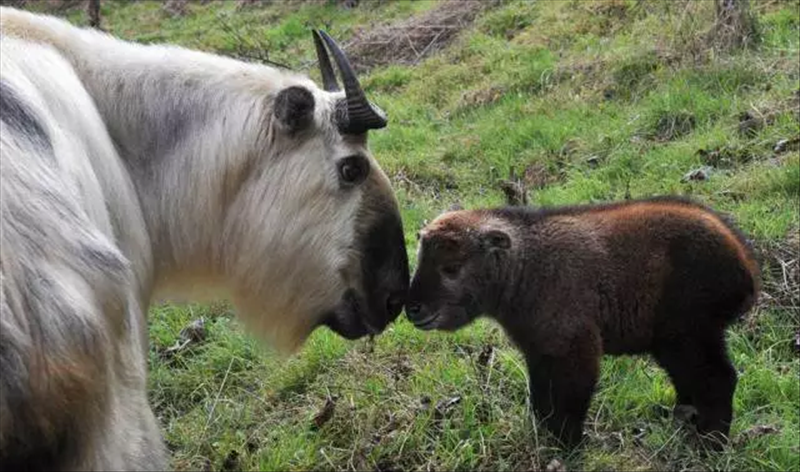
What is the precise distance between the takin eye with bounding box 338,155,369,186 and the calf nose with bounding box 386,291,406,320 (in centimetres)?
46

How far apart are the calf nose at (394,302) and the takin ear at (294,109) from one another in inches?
27.6

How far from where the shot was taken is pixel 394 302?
3816 mm

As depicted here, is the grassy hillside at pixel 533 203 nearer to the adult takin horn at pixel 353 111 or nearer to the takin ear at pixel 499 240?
the takin ear at pixel 499 240

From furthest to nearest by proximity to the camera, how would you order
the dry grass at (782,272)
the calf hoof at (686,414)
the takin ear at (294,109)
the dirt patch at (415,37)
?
the dirt patch at (415,37) → the dry grass at (782,272) → the calf hoof at (686,414) → the takin ear at (294,109)

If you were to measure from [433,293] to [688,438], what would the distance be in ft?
3.63

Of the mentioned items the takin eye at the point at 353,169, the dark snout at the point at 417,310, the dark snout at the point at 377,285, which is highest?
the takin eye at the point at 353,169

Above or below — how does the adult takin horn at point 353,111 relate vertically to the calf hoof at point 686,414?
above

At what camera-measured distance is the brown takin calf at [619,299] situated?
3.81m

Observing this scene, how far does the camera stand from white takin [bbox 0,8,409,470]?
10.2ft

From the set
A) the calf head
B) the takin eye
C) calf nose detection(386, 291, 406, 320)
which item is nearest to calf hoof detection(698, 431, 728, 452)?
the calf head

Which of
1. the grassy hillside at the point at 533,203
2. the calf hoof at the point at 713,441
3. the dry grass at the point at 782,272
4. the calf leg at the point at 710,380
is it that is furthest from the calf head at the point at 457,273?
the dry grass at the point at 782,272

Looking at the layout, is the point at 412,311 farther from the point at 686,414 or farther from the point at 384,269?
the point at 686,414

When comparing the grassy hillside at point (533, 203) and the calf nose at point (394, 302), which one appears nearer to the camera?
the calf nose at point (394, 302)

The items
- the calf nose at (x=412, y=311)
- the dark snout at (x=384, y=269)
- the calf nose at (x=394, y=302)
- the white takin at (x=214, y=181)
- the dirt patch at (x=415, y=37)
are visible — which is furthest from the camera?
the dirt patch at (x=415, y=37)
